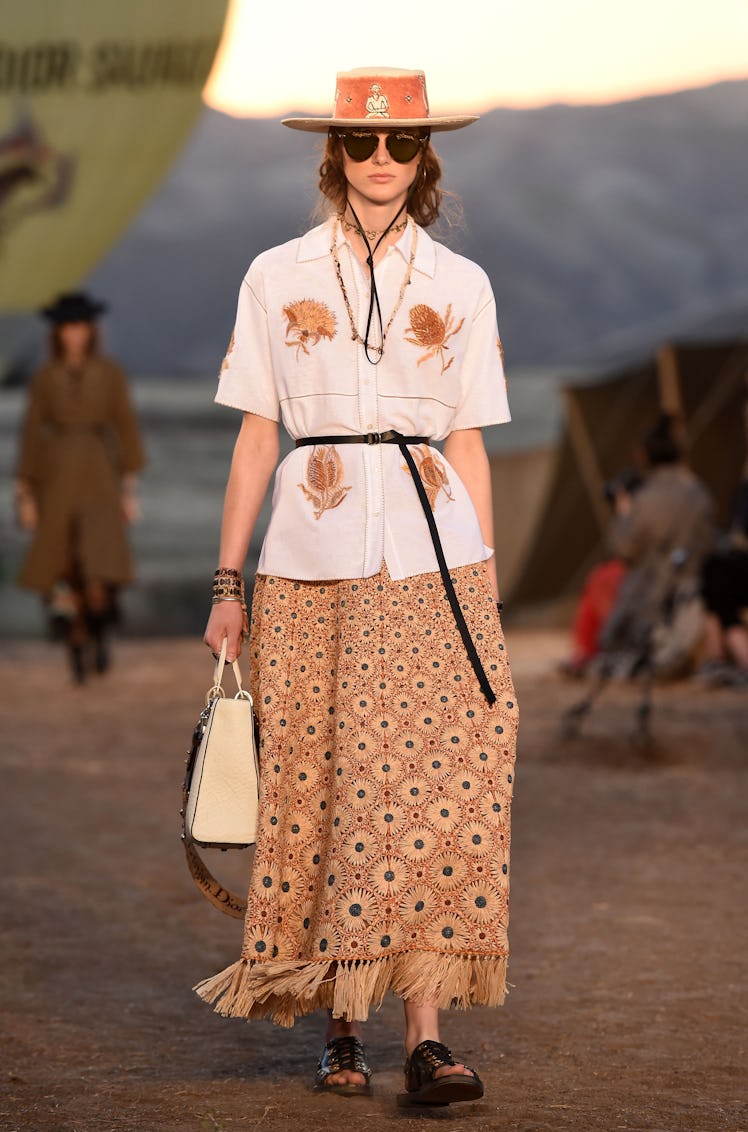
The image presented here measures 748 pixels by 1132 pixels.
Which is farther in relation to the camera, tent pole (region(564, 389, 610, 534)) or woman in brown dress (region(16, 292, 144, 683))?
tent pole (region(564, 389, 610, 534))

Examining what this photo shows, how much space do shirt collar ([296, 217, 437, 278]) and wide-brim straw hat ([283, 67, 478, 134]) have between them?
0.56 ft

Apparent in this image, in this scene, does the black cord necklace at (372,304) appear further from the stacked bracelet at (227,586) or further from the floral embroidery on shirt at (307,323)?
the stacked bracelet at (227,586)

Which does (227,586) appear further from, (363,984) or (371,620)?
(363,984)

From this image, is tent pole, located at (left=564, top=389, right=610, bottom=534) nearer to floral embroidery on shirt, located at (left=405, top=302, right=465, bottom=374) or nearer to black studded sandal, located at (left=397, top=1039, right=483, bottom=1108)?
floral embroidery on shirt, located at (left=405, top=302, right=465, bottom=374)

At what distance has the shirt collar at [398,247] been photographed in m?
3.51

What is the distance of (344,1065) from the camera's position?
11.5ft

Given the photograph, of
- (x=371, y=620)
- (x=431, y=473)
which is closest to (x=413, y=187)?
(x=431, y=473)

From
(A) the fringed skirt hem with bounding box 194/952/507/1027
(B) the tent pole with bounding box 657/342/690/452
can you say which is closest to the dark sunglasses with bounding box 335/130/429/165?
(A) the fringed skirt hem with bounding box 194/952/507/1027

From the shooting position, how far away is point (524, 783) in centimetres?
734

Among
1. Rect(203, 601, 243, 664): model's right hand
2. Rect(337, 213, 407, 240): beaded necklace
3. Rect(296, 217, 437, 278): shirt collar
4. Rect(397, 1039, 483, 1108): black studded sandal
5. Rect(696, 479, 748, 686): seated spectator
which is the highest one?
Rect(337, 213, 407, 240): beaded necklace

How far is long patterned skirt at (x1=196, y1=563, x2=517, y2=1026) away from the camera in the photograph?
3363 mm

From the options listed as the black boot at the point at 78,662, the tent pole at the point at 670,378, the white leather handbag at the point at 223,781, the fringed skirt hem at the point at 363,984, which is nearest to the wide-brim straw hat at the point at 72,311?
the black boot at the point at 78,662

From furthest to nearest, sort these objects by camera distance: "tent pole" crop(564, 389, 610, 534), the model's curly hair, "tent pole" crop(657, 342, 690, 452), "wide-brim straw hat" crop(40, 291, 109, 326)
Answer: "tent pole" crop(564, 389, 610, 534), "tent pole" crop(657, 342, 690, 452), "wide-brim straw hat" crop(40, 291, 109, 326), the model's curly hair

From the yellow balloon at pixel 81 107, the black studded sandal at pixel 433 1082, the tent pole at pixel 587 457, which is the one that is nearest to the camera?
the black studded sandal at pixel 433 1082
